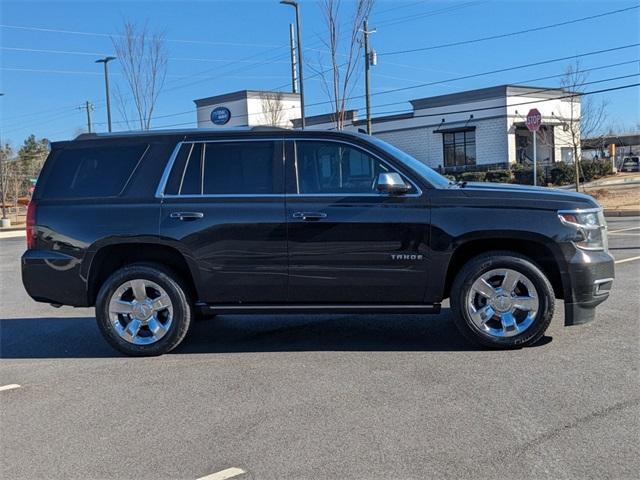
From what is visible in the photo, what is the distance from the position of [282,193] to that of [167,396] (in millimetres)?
1992

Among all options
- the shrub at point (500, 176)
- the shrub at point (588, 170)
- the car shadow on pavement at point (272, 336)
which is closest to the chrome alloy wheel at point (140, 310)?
the car shadow on pavement at point (272, 336)

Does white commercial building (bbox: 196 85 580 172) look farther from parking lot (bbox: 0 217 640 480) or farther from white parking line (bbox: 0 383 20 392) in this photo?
white parking line (bbox: 0 383 20 392)

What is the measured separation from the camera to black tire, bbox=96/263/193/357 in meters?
5.82

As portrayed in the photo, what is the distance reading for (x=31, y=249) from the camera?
19.7 ft

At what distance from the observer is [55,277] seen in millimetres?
5926

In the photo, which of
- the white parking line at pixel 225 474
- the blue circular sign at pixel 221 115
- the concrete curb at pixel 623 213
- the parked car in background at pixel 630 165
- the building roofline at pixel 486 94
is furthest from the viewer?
the parked car in background at pixel 630 165

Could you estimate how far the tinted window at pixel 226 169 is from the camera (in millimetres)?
5828

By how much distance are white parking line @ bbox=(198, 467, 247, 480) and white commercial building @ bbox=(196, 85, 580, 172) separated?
118 feet

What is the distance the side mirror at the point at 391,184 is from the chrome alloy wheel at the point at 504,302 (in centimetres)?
100

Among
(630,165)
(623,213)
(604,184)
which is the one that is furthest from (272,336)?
(630,165)

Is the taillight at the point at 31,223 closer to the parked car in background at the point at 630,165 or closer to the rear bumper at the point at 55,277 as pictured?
the rear bumper at the point at 55,277

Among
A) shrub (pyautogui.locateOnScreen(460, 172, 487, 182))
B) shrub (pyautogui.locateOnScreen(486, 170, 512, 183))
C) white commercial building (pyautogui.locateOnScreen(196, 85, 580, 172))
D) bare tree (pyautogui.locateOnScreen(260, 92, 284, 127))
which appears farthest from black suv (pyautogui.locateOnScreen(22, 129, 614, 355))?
bare tree (pyautogui.locateOnScreen(260, 92, 284, 127))

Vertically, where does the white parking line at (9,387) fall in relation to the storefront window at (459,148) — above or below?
below

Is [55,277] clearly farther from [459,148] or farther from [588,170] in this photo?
[459,148]
